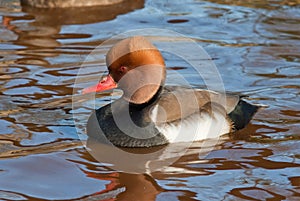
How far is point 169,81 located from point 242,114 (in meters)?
1.49

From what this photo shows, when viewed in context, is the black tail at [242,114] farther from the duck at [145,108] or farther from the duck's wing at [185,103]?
the duck at [145,108]

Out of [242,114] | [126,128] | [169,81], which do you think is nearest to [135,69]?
[126,128]

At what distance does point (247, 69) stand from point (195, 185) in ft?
10.3

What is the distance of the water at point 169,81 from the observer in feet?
17.6

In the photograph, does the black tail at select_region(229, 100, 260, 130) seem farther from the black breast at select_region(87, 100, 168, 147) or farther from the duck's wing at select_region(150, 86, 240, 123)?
the black breast at select_region(87, 100, 168, 147)

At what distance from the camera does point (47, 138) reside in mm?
6266

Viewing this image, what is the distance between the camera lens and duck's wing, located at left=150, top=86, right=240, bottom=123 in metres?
6.02

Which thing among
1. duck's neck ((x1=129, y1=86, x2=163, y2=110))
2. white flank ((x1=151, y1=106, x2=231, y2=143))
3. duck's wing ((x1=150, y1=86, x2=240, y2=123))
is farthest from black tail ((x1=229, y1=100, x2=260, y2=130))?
duck's neck ((x1=129, y1=86, x2=163, y2=110))

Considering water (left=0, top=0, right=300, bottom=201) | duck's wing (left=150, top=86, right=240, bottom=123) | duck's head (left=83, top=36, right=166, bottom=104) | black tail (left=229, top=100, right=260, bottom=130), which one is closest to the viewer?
water (left=0, top=0, right=300, bottom=201)

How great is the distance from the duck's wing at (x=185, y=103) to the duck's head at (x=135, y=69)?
12cm

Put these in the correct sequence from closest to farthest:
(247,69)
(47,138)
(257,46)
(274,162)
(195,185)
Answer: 1. (195,185)
2. (274,162)
3. (47,138)
4. (247,69)
5. (257,46)

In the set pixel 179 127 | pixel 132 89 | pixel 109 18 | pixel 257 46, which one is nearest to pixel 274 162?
pixel 179 127

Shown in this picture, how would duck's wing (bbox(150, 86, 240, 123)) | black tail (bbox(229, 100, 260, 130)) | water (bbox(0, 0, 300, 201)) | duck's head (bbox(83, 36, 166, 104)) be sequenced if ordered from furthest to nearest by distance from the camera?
black tail (bbox(229, 100, 260, 130)) < duck's wing (bbox(150, 86, 240, 123)) < duck's head (bbox(83, 36, 166, 104)) < water (bbox(0, 0, 300, 201))

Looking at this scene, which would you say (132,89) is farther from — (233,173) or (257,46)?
(257,46)
